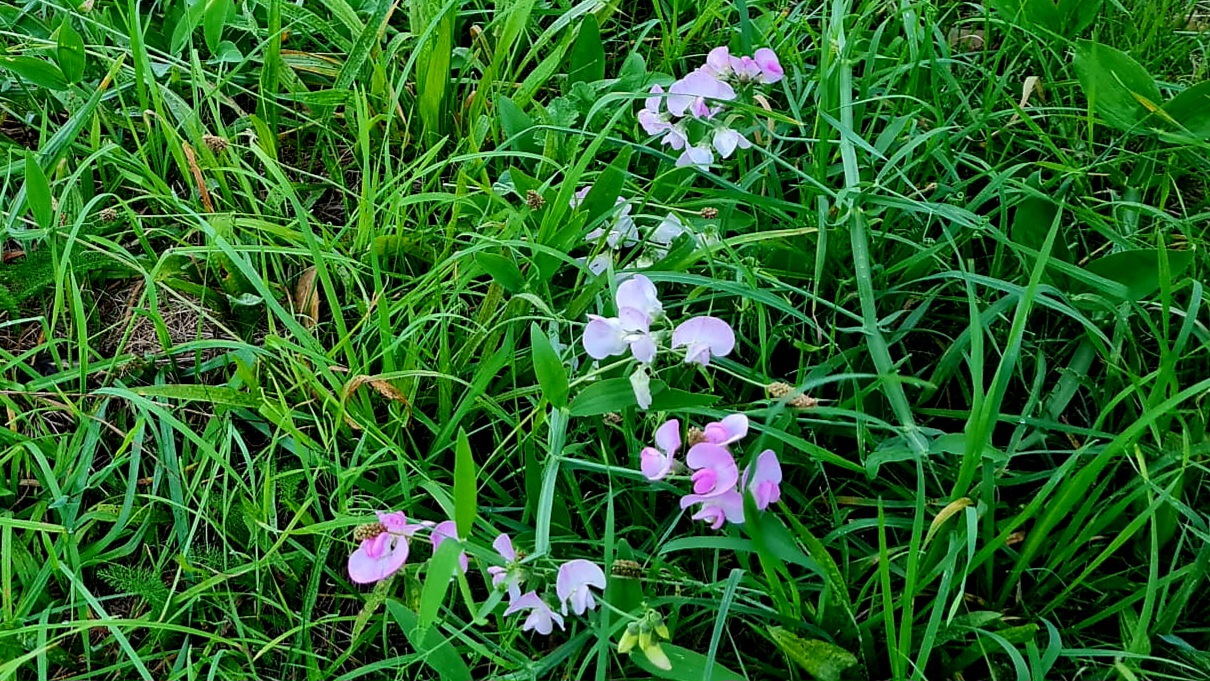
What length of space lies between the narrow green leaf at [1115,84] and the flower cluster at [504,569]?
0.98 m

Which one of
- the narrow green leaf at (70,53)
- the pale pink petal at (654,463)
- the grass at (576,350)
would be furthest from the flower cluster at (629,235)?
the narrow green leaf at (70,53)

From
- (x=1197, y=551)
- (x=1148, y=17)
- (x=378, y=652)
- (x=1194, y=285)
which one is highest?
(x=1148, y=17)

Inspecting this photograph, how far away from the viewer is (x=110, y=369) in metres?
1.36

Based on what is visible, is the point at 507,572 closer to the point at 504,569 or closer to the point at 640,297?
the point at 504,569

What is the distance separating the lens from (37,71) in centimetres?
160

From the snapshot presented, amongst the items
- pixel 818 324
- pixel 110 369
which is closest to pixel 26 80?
pixel 110 369

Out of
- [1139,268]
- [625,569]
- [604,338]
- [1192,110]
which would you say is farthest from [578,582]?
[1192,110]

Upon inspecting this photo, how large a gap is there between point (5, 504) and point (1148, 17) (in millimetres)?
1865

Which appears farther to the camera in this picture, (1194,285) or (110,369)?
(110,369)

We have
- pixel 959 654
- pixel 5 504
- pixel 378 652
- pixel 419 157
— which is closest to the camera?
pixel 959 654

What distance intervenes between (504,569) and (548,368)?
0.21m

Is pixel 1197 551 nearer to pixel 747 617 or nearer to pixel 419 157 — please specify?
pixel 747 617

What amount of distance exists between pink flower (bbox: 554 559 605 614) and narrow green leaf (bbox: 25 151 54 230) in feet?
3.08

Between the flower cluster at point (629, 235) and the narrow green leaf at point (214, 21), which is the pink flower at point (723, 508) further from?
the narrow green leaf at point (214, 21)
